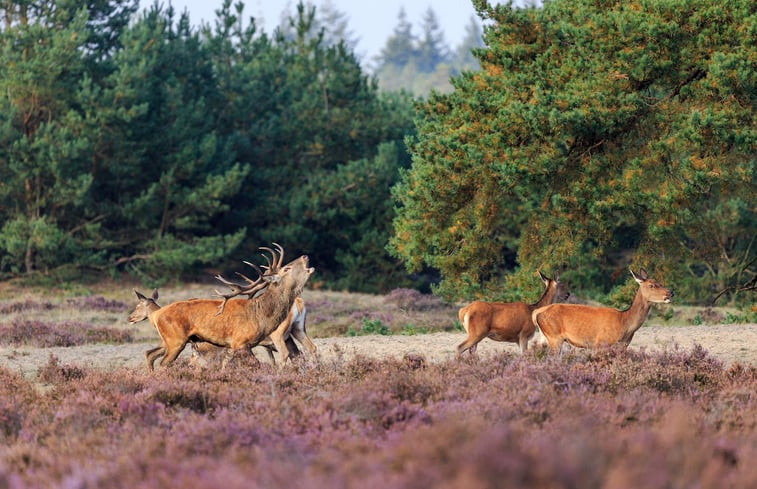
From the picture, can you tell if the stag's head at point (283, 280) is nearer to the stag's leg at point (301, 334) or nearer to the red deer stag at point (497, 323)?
A: the stag's leg at point (301, 334)

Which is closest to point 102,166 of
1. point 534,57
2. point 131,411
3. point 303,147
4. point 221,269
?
point 221,269

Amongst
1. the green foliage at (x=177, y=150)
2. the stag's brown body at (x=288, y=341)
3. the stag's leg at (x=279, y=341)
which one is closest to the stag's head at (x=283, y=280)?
the stag's brown body at (x=288, y=341)

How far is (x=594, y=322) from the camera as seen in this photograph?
13.1 metres

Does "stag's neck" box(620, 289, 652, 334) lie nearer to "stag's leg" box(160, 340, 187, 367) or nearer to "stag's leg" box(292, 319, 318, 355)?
"stag's leg" box(292, 319, 318, 355)

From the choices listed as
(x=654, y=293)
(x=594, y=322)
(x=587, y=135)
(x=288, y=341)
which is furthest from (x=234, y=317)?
(x=587, y=135)

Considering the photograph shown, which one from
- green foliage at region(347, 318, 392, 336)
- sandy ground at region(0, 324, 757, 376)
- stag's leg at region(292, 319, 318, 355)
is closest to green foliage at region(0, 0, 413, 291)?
green foliage at region(347, 318, 392, 336)

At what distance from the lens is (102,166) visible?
114 feet

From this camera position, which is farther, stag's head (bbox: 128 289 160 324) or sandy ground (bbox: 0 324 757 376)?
sandy ground (bbox: 0 324 757 376)

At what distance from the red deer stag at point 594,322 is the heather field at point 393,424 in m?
0.82

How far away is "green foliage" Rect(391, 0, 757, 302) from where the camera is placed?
16391 millimetres

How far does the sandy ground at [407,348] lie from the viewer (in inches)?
594

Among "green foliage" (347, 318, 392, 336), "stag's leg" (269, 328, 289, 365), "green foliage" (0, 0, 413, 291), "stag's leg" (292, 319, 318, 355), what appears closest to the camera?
"stag's leg" (269, 328, 289, 365)

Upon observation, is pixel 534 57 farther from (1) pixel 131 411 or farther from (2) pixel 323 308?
(1) pixel 131 411

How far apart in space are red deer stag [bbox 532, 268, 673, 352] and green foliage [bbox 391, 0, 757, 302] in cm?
373
